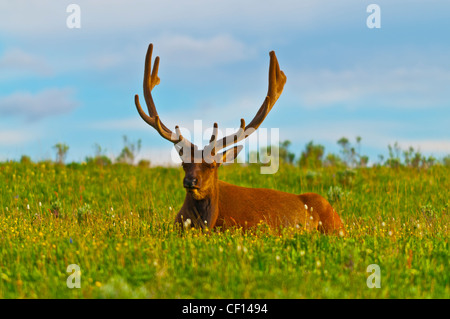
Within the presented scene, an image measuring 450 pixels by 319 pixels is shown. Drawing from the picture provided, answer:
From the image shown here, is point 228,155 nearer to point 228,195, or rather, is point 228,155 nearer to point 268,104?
point 228,195

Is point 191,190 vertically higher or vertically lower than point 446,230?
higher

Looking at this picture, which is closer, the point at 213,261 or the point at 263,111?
the point at 213,261

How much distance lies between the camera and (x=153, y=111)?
974cm

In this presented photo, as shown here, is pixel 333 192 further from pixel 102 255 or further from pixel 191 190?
pixel 102 255

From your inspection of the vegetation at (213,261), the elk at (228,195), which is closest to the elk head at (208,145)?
the elk at (228,195)

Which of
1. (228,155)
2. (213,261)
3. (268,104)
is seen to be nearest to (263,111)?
(268,104)

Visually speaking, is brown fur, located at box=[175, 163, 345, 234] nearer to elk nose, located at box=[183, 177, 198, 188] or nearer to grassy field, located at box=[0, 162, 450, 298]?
elk nose, located at box=[183, 177, 198, 188]

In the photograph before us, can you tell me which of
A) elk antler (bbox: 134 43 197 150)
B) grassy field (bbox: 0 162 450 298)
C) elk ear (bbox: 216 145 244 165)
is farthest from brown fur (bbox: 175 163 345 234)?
elk antler (bbox: 134 43 197 150)

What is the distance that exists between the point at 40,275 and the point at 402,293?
436cm

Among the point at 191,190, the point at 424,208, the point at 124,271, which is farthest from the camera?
the point at 424,208

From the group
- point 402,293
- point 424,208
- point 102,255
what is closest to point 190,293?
point 102,255

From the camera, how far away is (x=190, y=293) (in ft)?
17.3

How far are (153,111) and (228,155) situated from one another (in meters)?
2.08
